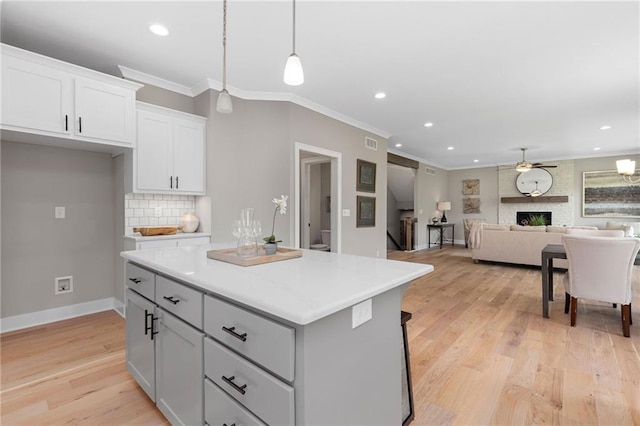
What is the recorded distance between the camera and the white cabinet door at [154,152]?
121 inches

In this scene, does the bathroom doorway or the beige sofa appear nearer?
the bathroom doorway

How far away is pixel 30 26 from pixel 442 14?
3.34 m

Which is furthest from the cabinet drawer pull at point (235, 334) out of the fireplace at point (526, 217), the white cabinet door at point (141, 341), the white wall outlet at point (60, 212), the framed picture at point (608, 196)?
the framed picture at point (608, 196)

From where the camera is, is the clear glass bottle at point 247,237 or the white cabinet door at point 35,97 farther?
the white cabinet door at point 35,97

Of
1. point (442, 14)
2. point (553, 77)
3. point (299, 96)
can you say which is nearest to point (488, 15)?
point (442, 14)

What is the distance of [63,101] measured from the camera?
8.40 feet

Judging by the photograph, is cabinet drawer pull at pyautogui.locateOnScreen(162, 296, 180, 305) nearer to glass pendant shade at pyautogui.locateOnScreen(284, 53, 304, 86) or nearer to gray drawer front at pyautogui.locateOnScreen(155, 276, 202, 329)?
gray drawer front at pyautogui.locateOnScreen(155, 276, 202, 329)

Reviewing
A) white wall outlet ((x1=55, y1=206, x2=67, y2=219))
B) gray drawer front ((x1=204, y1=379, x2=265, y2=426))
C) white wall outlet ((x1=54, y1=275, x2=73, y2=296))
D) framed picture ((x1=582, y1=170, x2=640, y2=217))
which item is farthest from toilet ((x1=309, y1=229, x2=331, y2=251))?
framed picture ((x1=582, y1=170, x2=640, y2=217))

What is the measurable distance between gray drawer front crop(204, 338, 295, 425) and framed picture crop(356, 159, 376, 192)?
13.9ft

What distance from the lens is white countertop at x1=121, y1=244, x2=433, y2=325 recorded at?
94 cm

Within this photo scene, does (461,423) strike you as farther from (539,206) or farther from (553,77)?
(539,206)

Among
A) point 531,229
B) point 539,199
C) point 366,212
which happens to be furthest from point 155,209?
point 539,199

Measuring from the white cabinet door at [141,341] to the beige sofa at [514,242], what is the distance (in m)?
6.34

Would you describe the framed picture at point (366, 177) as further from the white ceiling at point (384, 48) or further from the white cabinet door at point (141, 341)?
the white cabinet door at point (141, 341)
